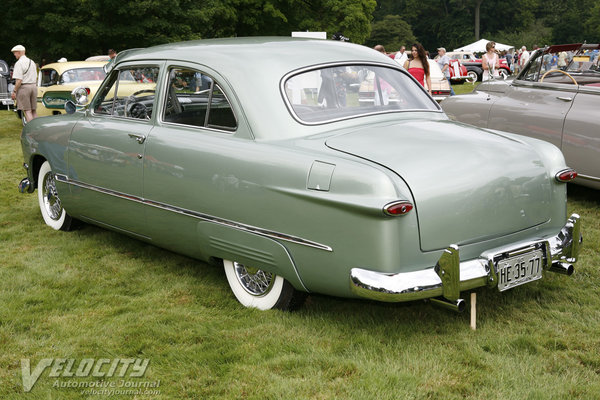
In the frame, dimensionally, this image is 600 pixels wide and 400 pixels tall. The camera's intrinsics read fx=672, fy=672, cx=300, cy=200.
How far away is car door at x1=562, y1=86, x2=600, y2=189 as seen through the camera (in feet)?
21.5

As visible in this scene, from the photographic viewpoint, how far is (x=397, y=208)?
338cm

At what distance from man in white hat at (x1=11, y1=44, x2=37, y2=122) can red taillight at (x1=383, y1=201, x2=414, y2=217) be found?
1065cm

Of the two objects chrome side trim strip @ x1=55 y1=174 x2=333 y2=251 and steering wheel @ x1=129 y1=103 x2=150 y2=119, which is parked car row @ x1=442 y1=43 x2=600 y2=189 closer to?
chrome side trim strip @ x1=55 y1=174 x2=333 y2=251

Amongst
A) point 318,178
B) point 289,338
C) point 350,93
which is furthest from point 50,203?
point 318,178

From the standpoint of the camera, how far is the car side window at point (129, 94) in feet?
16.6

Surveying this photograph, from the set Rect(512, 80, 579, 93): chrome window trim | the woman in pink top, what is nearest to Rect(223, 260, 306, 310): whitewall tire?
Rect(512, 80, 579, 93): chrome window trim

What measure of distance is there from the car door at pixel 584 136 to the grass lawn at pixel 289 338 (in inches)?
58.6

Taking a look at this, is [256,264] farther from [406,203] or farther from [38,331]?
[38,331]

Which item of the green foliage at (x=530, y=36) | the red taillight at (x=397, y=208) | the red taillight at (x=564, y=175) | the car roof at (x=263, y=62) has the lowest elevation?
the green foliage at (x=530, y=36)

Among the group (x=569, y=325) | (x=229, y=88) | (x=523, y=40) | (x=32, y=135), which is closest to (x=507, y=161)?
(x=569, y=325)

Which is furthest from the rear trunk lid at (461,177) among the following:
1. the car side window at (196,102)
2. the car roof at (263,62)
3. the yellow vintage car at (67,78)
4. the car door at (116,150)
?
the yellow vintage car at (67,78)

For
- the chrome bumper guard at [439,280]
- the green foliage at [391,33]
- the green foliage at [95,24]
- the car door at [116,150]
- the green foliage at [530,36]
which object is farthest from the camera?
the green foliage at [391,33]

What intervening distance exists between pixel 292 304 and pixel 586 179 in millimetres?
3897

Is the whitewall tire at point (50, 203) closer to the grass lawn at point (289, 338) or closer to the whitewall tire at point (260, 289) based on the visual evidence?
the grass lawn at point (289, 338)
